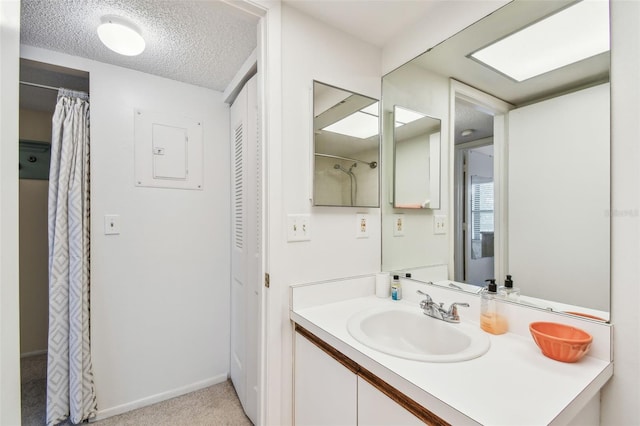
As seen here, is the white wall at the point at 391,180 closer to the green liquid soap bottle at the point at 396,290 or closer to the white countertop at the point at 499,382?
the green liquid soap bottle at the point at 396,290

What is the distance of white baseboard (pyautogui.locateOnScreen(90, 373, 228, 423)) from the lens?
1.68 metres

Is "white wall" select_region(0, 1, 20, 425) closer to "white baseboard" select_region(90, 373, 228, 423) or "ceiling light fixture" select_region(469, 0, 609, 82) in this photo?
"white baseboard" select_region(90, 373, 228, 423)

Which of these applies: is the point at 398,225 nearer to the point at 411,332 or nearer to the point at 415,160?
the point at 415,160

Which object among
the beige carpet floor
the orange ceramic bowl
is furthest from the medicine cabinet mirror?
the beige carpet floor

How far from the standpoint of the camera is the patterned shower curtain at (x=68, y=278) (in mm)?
1580

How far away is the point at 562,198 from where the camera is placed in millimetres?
931

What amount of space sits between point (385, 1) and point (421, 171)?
786 mm

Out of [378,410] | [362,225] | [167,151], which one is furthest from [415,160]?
[167,151]

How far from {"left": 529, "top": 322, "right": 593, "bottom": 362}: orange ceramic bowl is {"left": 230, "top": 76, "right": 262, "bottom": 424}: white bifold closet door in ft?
3.85

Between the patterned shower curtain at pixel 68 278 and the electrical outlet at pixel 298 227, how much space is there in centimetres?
134

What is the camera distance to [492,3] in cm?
105

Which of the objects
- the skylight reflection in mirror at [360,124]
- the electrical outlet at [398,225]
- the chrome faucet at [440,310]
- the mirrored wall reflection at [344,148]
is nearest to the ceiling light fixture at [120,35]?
the mirrored wall reflection at [344,148]

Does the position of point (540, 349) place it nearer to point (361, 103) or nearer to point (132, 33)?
point (361, 103)

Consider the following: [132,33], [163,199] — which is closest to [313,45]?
[132,33]
